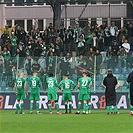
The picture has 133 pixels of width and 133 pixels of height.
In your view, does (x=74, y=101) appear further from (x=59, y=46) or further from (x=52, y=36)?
(x=52, y=36)

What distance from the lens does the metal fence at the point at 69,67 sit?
36000 mm

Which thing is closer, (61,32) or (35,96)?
(35,96)

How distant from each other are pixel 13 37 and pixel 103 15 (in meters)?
9.82

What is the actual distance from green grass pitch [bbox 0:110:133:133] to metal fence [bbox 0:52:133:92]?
570 centimetres

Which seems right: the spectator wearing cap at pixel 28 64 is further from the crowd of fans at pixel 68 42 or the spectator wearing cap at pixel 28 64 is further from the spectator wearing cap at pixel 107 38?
the spectator wearing cap at pixel 107 38

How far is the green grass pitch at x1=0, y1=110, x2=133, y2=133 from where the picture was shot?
75.8 ft

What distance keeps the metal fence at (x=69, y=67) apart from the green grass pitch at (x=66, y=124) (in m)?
5.70

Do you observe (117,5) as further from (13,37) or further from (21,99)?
(21,99)

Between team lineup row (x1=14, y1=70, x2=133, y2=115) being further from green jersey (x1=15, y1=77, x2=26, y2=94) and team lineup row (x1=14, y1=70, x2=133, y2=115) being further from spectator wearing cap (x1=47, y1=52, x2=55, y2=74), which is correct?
spectator wearing cap (x1=47, y1=52, x2=55, y2=74)

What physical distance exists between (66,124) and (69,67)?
10408mm

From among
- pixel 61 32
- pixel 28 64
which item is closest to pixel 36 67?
pixel 28 64

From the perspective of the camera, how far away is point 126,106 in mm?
37062

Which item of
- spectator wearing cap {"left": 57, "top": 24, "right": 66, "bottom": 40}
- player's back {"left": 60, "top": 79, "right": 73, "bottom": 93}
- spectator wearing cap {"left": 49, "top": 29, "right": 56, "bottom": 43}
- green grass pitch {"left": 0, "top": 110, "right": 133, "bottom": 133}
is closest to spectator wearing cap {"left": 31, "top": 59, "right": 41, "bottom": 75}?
player's back {"left": 60, "top": 79, "right": 73, "bottom": 93}

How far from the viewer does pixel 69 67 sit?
3606 centimetres
